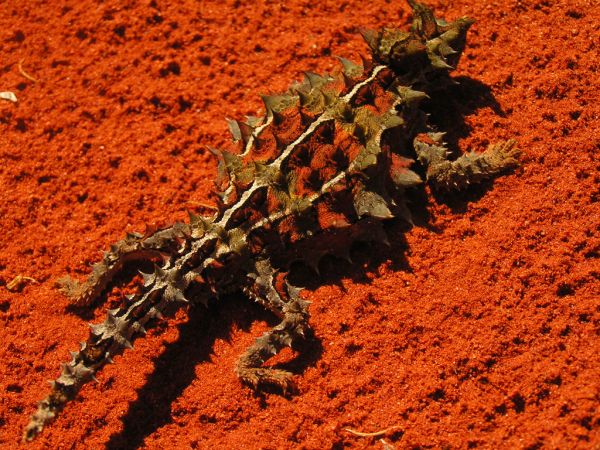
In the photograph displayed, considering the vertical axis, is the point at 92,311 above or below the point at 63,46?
below

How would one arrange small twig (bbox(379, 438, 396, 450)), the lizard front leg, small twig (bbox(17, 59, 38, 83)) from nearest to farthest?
small twig (bbox(379, 438, 396, 450)), the lizard front leg, small twig (bbox(17, 59, 38, 83))

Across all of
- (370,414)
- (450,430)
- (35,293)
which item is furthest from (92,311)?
(450,430)

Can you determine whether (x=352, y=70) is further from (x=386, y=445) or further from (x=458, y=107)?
(x=386, y=445)

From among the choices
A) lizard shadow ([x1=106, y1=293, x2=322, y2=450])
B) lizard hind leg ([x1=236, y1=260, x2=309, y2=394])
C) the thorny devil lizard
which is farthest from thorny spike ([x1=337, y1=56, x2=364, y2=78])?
lizard shadow ([x1=106, y1=293, x2=322, y2=450])

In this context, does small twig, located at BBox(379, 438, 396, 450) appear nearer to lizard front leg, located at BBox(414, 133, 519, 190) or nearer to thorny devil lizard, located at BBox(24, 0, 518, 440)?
thorny devil lizard, located at BBox(24, 0, 518, 440)

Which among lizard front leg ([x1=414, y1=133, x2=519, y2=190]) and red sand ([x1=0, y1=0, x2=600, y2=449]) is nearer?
red sand ([x1=0, y1=0, x2=600, y2=449])

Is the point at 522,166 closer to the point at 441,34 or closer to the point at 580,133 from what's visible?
the point at 580,133
